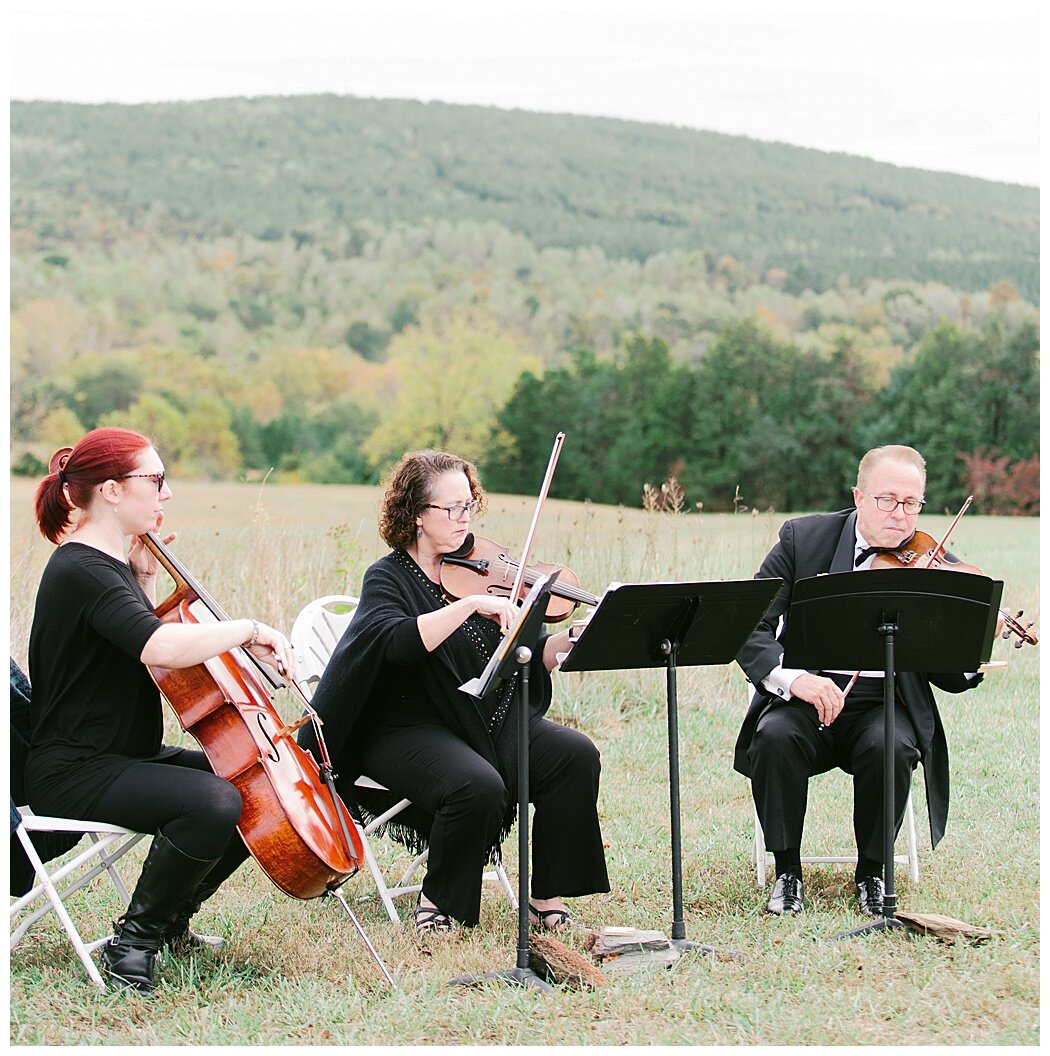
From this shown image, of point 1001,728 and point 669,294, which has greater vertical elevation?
point 669,294

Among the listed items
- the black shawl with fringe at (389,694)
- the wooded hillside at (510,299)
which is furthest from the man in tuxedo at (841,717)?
the wooded hillside at (510,299)

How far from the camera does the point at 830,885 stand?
4199mm

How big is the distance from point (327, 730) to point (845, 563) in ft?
5.48

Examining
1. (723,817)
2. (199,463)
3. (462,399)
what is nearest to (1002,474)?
(462,399)

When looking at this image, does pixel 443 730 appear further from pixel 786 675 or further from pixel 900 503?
pixel 900 503

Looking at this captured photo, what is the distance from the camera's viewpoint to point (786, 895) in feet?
12.9

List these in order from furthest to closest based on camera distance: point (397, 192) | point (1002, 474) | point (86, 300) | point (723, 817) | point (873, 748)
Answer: point (397, 192)
point (86, 300)
point (1002, 474)
point (723, 817)
point (873, 748)

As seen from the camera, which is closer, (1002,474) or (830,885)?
(830,885)

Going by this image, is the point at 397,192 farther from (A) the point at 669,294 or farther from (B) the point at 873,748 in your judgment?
(B) the point at 873,748

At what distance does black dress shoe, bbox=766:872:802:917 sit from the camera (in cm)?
389

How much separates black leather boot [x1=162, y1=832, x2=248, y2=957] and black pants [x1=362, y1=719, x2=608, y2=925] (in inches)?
18.5

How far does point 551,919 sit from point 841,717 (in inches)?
43.4

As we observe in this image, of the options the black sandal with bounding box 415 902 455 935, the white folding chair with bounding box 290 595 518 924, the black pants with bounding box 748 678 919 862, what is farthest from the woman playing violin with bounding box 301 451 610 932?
the black pants with bounding box 748 678 919 862

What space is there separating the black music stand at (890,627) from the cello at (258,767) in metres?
1.34
